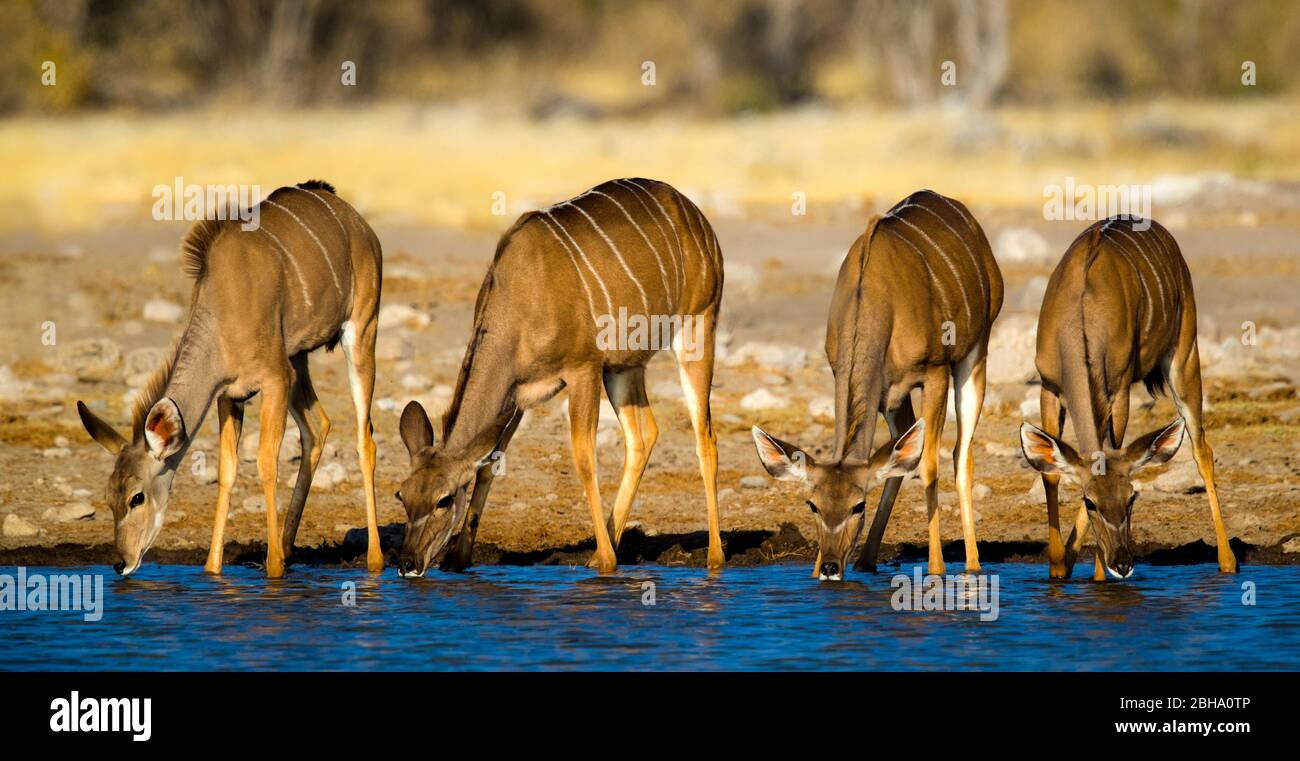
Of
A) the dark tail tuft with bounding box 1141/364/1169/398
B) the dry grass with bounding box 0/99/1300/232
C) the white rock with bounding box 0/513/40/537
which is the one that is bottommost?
the white rock with bounding box 0/513/40/537

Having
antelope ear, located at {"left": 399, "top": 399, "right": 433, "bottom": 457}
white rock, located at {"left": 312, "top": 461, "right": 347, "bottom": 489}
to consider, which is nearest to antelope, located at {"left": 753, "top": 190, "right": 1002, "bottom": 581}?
antelope ear, located at {"left": 399, "top": 399, "right": 433, "bottom": 457}

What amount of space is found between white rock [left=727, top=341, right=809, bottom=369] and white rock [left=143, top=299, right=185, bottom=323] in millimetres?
4441

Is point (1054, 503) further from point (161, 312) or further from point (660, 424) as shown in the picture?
point (161, 312)

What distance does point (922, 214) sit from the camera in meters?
9.74

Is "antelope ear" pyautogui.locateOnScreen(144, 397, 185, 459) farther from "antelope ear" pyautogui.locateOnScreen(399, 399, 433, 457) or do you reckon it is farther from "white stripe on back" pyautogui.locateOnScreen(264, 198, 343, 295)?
"white stripe on back" pyautogui.locateOnScreen(264, 198, 343, 295)

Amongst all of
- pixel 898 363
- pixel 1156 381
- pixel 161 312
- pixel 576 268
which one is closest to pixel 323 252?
pixel 576 268

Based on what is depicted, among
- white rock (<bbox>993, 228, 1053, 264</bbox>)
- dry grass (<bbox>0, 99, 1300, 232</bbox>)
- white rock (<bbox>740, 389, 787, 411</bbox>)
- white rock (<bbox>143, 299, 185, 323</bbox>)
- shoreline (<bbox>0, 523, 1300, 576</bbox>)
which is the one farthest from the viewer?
dry grass (<bbox>0, 99, 1300, 232</bbox>)

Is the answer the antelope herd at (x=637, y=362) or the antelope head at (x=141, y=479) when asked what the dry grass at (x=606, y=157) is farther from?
the antelope head at (x=141, y=479)

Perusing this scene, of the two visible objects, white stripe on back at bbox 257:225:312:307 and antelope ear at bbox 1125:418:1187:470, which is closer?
antelope ear at bbox 1125:418:1187:470

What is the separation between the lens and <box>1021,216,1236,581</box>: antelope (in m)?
8.48

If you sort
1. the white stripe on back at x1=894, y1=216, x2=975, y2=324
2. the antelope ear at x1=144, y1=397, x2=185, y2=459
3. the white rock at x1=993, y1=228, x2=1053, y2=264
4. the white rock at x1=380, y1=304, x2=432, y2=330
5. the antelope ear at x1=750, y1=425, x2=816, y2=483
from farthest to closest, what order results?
the white rock at x1=993, y1=228, x2=1053, y2=264, the white rock at x1=380, y1=304, x2=432, y2=330, the white stripe on back at x1=894, y1=216, x2=975, y2=324, the antelope ear at x1=144, y1=397, x2=185, y2=459, the antelope ear at x1=750, y1=425, x2=816, y2=483

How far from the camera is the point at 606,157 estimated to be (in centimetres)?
2514

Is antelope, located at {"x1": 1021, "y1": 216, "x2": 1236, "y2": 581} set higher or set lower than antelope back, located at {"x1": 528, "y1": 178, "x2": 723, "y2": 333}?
lower
